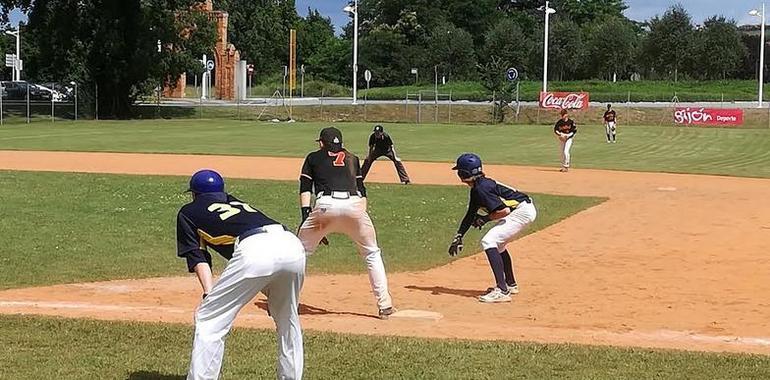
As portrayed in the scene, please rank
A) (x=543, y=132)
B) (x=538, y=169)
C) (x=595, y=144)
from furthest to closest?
(x=543, y=132) → (x=595, y=144) → (x=538, y=169)

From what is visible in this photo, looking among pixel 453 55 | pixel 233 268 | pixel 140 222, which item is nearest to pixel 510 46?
pixel 453 55

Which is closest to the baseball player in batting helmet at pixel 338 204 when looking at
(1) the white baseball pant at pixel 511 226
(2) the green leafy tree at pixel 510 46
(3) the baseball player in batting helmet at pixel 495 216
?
(3) the baseball player in batting helmet at pixel 495 216

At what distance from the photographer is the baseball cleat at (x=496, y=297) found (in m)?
11.0

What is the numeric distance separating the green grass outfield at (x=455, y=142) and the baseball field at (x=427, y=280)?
11.6 feet

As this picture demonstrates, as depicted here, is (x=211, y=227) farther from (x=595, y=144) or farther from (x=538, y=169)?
(x=595, y=144)

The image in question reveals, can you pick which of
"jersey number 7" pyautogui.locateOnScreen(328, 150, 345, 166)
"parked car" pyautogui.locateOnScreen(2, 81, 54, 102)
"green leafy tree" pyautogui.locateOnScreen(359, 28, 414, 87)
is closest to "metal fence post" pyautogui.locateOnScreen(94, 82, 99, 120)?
"parked car" pyautogui.locateOnScreen(2, 81, 54, 102)

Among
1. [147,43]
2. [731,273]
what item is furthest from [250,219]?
[147,43]

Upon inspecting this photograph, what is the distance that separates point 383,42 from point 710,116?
188 feet

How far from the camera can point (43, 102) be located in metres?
61.4

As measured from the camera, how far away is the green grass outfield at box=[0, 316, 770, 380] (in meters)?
7.16

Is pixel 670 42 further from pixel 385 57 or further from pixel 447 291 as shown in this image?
pixel 447 291

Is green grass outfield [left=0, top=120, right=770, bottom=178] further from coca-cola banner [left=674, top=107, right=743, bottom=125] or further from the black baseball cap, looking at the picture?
the black baseball cap

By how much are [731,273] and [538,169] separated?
1588cm

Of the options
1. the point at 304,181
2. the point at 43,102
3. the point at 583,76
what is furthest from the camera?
the point at 583,76
